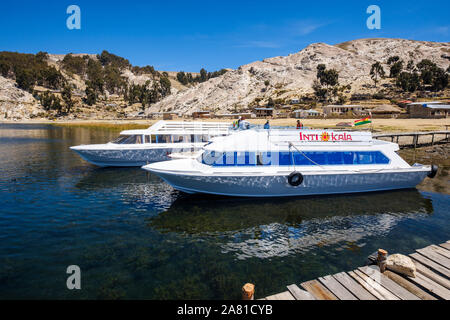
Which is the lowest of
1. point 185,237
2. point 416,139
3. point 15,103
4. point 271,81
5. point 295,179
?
point 185,237

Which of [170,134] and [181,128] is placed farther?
[181,128]

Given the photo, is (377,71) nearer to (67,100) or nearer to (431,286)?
(431,286)

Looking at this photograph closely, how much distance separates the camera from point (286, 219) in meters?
13.3

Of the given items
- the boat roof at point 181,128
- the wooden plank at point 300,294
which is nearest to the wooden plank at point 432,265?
the wooden plank at point 300,294

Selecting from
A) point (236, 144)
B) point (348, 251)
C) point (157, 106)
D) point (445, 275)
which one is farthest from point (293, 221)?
point (157, 106)

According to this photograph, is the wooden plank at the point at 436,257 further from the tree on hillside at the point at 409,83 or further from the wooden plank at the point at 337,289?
the tree on hillside at the point at 409,83

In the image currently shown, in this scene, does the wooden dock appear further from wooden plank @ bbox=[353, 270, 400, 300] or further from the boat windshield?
the boat windshield

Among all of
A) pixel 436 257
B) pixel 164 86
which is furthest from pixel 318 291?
pixel 164 86

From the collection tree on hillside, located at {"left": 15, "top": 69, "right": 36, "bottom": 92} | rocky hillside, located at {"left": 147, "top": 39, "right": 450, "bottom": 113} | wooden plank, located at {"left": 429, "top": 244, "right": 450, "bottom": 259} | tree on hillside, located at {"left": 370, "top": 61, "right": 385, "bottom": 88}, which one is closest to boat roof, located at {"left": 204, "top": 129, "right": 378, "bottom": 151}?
wooden plank, located at {"left": 429, "top": 244, "right": 450, "bottom": 259}

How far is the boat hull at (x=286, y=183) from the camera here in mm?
14453

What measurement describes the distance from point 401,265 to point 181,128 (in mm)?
23117

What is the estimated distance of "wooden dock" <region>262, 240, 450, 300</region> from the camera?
6.39m
